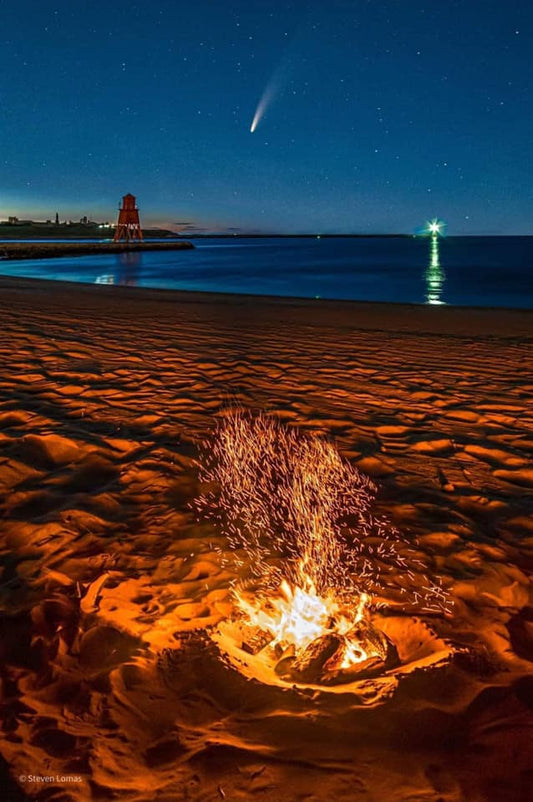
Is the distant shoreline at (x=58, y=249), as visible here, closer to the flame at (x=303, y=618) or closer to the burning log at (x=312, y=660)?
the flame at (x=303, y=618)

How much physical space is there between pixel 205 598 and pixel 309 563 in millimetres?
678

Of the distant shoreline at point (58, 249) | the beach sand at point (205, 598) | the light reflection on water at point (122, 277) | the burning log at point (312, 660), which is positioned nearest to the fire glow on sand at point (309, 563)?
the burning log at point (312, 660)

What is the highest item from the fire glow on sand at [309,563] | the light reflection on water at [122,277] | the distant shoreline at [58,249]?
the distant shoreline at [58,249]

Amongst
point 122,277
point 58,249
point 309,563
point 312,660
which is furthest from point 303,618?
point 58,249

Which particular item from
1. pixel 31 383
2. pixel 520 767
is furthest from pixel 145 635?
pixel 31 383

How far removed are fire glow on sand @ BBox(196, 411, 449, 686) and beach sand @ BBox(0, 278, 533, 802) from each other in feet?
0.41

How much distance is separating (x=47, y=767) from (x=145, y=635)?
0.61 m

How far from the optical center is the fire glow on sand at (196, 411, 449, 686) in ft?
6.84

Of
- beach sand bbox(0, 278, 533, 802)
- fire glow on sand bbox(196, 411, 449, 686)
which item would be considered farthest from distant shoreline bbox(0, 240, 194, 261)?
fire glow on sand bbox(196, 411, 449, 686)

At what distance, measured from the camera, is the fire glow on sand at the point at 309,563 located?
2086 millimetres

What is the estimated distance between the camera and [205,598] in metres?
2.36

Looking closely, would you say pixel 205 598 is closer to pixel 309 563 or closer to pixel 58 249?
pixel 309 563

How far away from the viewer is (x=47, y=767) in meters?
1.58

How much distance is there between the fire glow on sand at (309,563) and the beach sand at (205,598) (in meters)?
0.12
